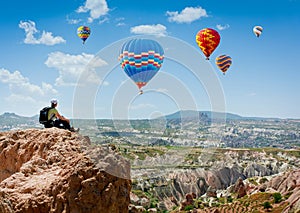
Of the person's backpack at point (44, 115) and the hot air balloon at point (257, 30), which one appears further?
the hot air balloon at point (257, 30)

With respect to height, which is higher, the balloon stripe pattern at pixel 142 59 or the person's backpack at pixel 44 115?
the balloon stripe pattern at pixel 142 59

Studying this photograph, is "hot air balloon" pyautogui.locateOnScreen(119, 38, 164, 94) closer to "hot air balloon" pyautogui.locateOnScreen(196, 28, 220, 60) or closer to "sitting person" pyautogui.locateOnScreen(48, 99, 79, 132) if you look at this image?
"hot air balloon" pyautogui.locateOnScreen(196, 28, 220, 60)

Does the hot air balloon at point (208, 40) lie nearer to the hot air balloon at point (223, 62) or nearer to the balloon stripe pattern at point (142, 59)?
the balloon stripe pattern at point (142, 59)

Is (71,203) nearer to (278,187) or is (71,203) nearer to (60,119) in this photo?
(60,119)

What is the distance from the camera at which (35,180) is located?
22.3ft

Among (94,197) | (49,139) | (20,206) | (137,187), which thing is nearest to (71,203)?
(94,197)

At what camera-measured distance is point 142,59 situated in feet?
93.4

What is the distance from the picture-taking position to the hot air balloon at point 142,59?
2836 centimetres

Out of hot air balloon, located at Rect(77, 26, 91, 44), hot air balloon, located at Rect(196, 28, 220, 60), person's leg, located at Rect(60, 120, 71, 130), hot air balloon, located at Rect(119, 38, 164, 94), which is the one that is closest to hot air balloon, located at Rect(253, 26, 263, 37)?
hot air balloon, located at Rect(196, 28, 220, 60)

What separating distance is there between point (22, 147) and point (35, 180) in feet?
5.42

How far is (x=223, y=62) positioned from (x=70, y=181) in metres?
45.0

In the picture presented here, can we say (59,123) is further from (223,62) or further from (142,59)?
(223,62)

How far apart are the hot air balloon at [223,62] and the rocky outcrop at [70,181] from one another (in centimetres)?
4361

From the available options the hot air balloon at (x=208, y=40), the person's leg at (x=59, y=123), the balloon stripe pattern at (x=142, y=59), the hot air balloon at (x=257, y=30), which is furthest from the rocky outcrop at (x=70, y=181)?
the hot air balloon at (x=257, y=30)
